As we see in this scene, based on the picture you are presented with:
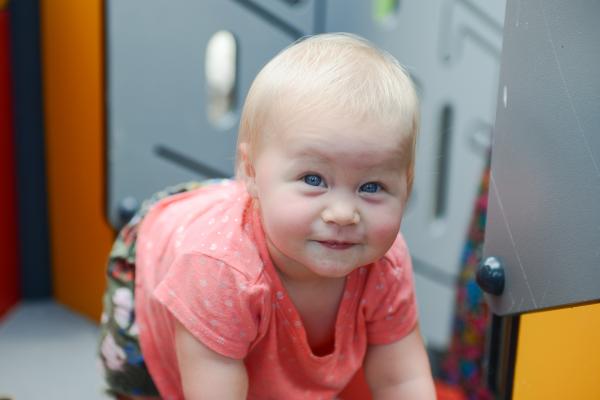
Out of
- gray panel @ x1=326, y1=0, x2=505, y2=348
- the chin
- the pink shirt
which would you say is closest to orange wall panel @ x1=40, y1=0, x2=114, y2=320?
gray panel @ x1=326, y1=0, x2=505, y2=348

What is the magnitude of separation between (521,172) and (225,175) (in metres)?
0.78

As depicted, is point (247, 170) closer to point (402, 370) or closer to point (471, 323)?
point (402, 370)

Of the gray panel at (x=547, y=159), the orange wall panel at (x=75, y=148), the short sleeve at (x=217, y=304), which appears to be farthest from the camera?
the orange wall panel at (x=75, y=148)

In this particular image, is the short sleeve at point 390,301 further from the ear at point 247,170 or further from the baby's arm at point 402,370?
the ear at point 247,170

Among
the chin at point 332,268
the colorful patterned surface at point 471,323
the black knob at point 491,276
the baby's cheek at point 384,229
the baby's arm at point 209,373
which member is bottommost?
the colorful patterned surface at point 471,323

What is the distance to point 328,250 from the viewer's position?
2.43 ft

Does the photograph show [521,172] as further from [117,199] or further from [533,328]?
[117,199]

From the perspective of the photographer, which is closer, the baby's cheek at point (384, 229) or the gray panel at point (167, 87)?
the baby's cheek at point (384, 229)

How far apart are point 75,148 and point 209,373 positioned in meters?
0.82

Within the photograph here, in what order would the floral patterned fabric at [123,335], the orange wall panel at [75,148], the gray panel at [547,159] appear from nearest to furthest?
1. the gray panel at [547,159]
2. the floral patterned fabric at [123,335]
3. the orange wall panel at [75,148]

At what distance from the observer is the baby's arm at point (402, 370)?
0.89 metres

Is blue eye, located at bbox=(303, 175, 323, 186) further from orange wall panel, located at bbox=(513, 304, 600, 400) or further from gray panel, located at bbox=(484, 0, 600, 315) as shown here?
orange wall panel, located at bbox=(513, 304, 600, 400)

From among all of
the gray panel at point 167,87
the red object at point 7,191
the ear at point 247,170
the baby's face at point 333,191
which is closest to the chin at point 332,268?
the baby's face at point 333,191

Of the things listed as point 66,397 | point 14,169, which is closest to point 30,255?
point 14,169
